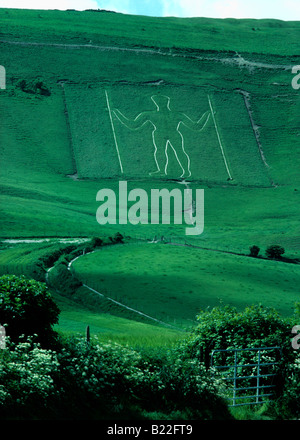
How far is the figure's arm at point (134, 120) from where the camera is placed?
138m

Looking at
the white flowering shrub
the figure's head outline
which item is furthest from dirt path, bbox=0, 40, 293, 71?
the white flowering shrub

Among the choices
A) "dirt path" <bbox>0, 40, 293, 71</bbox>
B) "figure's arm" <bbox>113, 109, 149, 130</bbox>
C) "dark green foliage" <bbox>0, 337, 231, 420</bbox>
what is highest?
"dirt path" <bbox>0, 40, 293, 71</bbox>

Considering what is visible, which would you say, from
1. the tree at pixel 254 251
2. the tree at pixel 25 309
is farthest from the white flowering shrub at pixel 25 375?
the tree at pixel 254 251

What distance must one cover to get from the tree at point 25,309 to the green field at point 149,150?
21.8m

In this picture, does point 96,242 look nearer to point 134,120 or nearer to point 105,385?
point 105,385

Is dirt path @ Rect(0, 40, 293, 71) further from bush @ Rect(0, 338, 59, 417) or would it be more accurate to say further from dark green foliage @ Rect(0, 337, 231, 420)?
bush @ Rect(0, 338, 59, 417)

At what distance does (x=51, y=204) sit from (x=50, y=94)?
5595 centimetres

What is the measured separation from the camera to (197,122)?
143 m

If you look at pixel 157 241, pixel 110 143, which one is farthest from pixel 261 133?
pixel 157 241

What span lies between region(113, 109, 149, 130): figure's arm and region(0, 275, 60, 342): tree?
122 meters

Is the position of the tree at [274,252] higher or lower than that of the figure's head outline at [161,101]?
lower

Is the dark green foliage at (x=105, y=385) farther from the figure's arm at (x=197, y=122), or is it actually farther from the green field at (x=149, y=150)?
the figure's arm at (x=197, y=122)

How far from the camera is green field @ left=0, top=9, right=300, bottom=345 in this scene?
61.1 metres

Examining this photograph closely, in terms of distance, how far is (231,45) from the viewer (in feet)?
593
